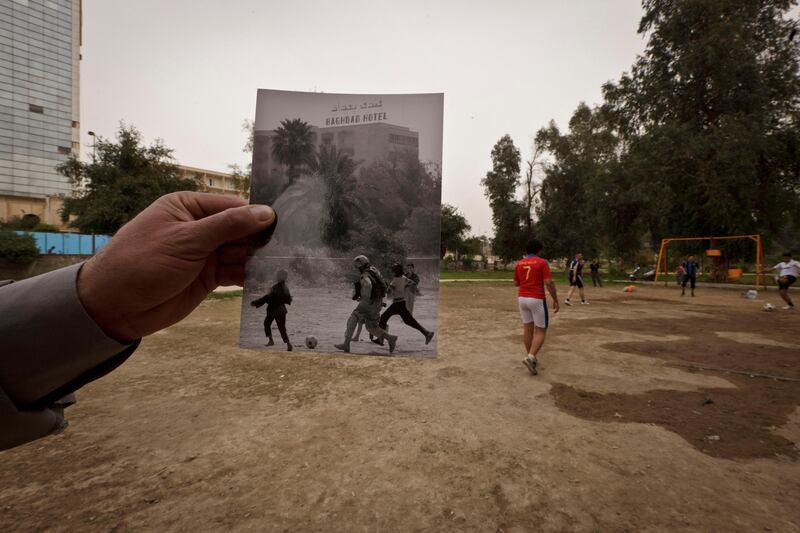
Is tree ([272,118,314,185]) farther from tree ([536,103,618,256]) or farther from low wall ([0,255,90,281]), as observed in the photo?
tree ([536,103,618,256])

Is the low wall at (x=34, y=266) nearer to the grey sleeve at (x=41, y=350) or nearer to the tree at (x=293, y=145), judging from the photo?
the tree at (x=293, y=145)

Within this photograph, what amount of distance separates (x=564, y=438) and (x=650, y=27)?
3290cm

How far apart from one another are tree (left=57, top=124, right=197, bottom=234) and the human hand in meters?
25.2

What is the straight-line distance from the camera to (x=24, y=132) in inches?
1743

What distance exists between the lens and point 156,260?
1.44m

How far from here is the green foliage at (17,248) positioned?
738 inches

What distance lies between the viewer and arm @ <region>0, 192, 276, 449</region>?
104 cm

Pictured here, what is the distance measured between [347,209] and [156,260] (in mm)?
976

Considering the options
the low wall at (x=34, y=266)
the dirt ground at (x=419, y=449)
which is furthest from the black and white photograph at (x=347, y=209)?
the low wall at (x=34, y=266)

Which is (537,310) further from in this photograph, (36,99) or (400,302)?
(36,99)

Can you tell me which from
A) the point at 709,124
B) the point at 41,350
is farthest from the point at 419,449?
the point at 709,124

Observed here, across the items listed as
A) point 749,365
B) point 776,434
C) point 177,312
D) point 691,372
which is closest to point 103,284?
point 177,312

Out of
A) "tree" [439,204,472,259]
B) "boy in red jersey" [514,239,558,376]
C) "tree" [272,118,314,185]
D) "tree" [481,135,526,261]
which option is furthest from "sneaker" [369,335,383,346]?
"tree" [439,204,472,259]

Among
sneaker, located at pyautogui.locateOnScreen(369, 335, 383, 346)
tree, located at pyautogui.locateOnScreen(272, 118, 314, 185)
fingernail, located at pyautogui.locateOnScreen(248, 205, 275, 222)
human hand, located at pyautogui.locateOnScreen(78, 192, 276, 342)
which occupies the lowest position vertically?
sneaker, located at pyautogui.locateOnScreen(369, 335, 383, 346)
